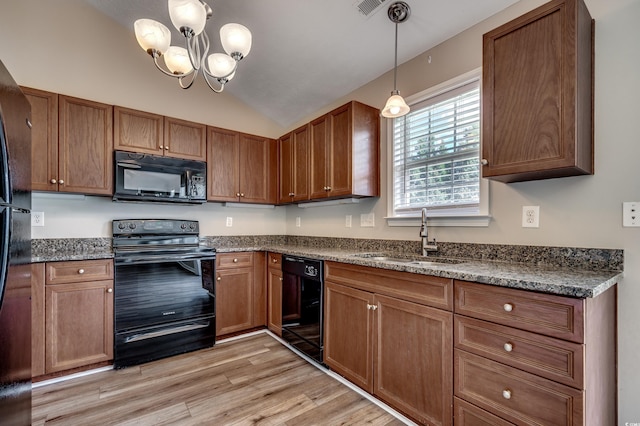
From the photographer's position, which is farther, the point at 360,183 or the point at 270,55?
the point at 270,55

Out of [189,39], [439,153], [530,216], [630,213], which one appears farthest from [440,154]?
[189,39]

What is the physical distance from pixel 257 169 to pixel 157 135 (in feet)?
3.46

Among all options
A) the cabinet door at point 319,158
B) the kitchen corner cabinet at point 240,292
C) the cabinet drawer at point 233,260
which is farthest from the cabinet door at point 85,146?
the cabinet door at point 319,158

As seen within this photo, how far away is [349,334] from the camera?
2.11 metres

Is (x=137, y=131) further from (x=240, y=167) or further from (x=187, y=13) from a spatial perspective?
(x=187, y=13)

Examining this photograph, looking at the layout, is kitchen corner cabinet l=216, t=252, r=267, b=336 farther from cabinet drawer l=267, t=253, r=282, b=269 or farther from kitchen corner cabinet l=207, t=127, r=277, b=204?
kitchen corner cabinet l=207, t=127, r=277, b=204

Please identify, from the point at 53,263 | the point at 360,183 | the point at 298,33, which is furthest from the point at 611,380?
the point at 53,263

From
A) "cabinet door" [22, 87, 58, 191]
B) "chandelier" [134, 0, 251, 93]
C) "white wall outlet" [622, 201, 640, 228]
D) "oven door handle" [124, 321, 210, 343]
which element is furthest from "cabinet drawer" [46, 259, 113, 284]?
"white wall outlet" [622, 201, 640, 228]

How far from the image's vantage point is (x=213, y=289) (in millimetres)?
2836

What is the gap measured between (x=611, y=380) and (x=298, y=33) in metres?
2.97

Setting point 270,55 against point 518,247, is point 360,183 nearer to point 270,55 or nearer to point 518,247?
point 518,247

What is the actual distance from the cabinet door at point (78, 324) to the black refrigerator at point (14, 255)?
95cm

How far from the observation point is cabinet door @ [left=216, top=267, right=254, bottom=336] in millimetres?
2902

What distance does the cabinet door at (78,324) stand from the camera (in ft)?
7.13
